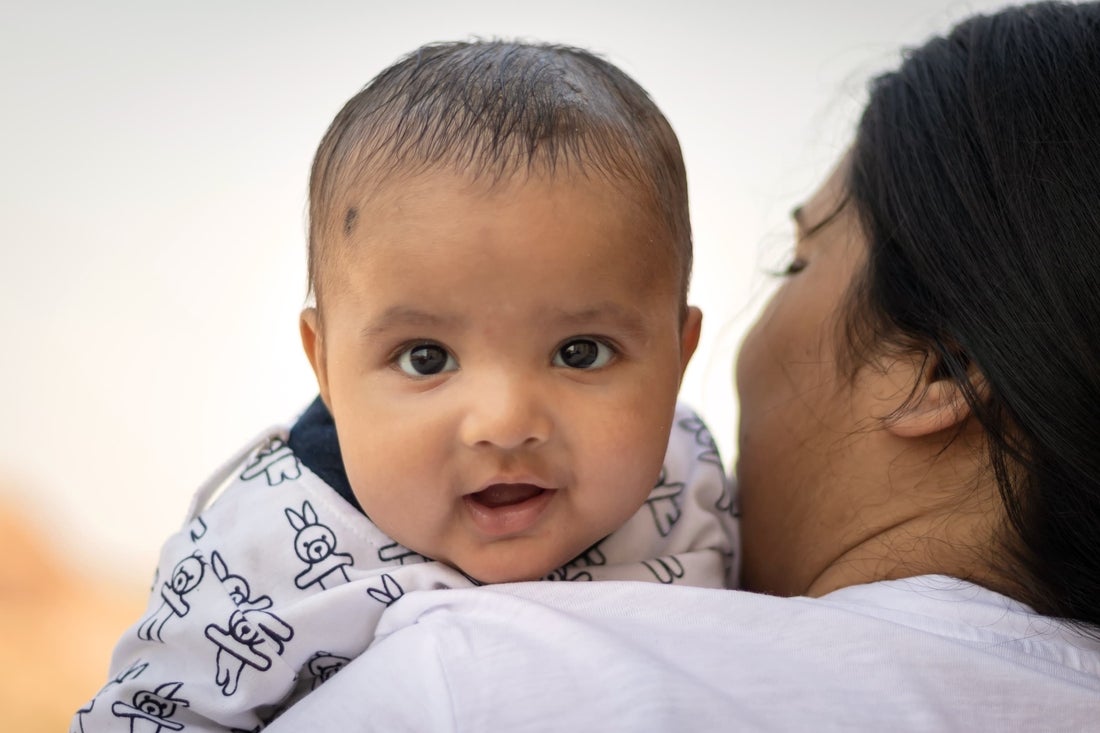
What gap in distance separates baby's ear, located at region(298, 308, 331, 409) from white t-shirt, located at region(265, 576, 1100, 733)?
0.33m

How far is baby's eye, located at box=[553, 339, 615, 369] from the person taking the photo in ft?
3.56

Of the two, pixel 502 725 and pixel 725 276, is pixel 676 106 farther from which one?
pixel 502 725

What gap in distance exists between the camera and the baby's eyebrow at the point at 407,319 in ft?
3.41

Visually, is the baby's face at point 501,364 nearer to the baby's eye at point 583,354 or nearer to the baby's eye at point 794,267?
the baby's eye at point 583,354

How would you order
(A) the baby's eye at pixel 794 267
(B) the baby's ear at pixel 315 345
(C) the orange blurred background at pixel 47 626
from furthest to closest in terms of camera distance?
(C) the orange blurred background at pixel 47 626
(A) the baby's eye at pixel 794 267
(B) the baby's ear at pixel 315 345

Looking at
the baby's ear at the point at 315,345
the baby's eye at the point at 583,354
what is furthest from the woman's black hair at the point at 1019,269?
the baby's ear at the point at 315,345

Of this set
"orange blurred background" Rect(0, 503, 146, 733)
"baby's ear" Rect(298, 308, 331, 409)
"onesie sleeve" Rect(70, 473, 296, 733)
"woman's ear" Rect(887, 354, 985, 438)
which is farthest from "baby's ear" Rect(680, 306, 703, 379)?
"orange blurred background" Rect(0, 503, 146, 733)

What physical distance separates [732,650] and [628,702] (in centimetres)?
13

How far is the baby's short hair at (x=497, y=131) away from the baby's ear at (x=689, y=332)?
66 mm

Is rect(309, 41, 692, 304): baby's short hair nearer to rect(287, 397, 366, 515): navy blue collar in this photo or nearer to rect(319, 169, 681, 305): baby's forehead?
rect(319, 169, 681, 305): baby's forehead

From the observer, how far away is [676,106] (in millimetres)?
3916

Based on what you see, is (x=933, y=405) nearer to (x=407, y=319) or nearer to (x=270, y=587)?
(x=407, y=319)

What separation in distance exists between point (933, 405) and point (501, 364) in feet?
1.70

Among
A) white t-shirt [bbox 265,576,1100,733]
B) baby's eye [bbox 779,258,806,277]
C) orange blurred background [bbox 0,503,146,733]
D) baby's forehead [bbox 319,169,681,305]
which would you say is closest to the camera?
white t-shirt [bbox 265,576,1100,733]
